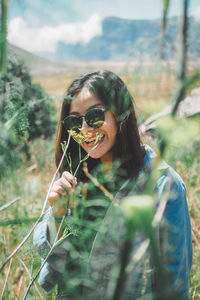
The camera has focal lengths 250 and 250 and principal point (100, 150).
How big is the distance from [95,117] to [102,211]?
328 millimetres

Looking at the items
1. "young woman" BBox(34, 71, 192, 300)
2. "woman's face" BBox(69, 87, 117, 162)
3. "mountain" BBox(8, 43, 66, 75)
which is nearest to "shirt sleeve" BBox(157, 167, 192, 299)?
"young woman" BBox(34, 71, 192, 300)

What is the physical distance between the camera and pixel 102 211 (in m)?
0.86

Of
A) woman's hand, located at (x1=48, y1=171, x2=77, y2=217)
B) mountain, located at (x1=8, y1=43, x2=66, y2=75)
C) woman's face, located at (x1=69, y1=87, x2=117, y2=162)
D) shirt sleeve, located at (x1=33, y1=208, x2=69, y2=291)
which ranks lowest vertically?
shirt sleeve, located at (x1=33, y1=208, x2=69, y2=291)

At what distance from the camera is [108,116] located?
2.82ft

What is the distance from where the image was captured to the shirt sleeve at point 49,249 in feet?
2.48

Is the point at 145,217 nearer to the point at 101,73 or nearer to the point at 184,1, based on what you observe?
the point at 184,1

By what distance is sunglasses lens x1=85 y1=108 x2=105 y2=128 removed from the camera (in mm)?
723

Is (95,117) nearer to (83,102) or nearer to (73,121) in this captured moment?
(73,121)

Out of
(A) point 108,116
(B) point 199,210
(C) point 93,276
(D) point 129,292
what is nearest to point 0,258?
(C) point 93,276

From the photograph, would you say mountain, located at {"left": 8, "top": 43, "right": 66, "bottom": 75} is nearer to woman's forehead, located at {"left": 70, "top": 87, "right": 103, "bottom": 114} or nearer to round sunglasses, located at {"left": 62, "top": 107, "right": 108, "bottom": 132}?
round sunglasses, located at {"left": 62, "top": 107, "right": 108, "bottom": 132}

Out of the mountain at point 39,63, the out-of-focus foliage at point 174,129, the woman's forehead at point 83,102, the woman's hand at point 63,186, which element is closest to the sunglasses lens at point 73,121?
the woman's forehead at point 83,102

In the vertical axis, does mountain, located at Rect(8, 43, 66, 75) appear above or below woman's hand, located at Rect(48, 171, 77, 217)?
above

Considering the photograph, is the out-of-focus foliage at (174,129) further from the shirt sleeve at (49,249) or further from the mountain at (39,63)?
the shirt sleeve at (49,249)

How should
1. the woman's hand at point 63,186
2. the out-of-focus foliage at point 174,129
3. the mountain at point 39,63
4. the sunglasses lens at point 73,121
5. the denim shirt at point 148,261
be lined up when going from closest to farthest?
the out-of-focus foliage at point 174,129 < the mountain at point 39,63 < the woman's hand at point 63,186 < the denim shirt at point 148,261 < the sunglasses lens at point 73,121
